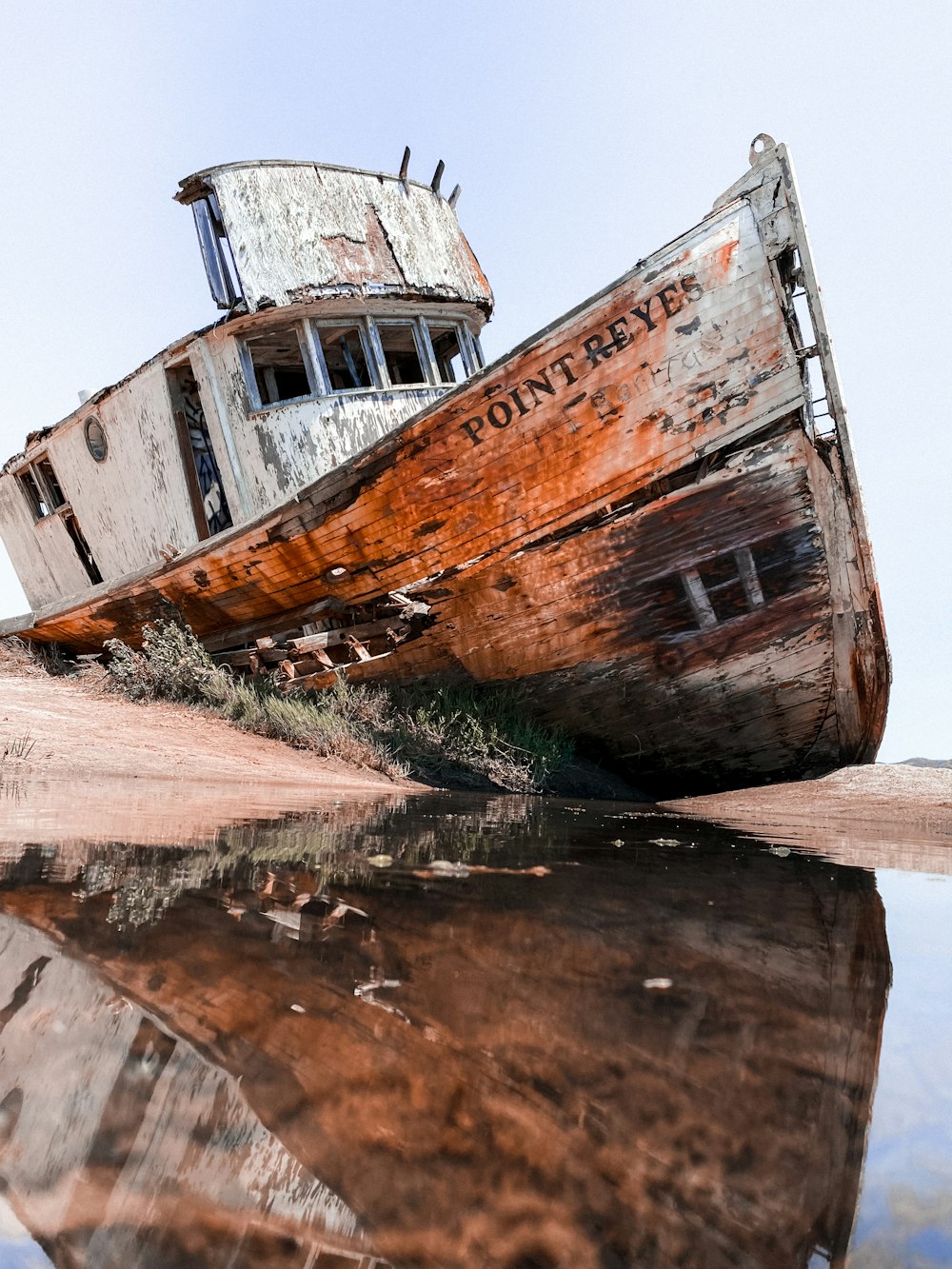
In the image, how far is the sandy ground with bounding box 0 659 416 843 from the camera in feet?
9.11

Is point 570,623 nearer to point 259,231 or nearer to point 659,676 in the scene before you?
point 659,676

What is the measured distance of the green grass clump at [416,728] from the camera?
20.1 feet

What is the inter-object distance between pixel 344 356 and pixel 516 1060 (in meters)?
8.33

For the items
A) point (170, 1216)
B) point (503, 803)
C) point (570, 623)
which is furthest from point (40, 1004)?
point (570, 623)

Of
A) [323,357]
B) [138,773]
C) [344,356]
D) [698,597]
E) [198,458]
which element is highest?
[344,356]

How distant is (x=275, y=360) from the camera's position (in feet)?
26.6

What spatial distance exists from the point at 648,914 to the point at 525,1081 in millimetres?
940

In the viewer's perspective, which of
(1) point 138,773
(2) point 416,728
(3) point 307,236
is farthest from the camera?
(3) point 307,236

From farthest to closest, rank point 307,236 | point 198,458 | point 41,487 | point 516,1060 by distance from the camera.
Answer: point 41,487 < point 198,458 < point 307,236 < point 516,1060

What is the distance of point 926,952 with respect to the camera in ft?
5.44

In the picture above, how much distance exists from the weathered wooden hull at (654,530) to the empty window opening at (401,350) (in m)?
2.09

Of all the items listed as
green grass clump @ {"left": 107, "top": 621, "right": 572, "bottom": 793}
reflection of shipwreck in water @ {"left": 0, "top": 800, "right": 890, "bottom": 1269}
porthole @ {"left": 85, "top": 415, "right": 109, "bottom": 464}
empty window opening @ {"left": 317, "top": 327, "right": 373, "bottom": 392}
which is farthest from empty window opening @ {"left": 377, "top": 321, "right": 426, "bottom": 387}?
reflection of shipwreck in water @ {"left": 0, "top": 800, "right": 890, "bottom": 1269}

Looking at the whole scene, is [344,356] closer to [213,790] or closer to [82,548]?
[82,548]

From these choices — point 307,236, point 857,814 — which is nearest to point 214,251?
point 307,236
